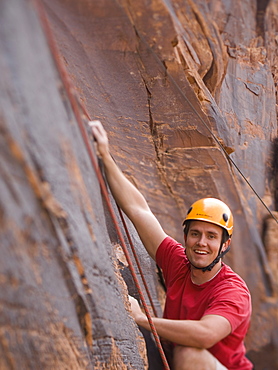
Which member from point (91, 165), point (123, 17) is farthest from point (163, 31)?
point (91, 165)

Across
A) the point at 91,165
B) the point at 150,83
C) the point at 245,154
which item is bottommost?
the point at 245,154

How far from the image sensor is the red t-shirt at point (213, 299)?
2.54 m

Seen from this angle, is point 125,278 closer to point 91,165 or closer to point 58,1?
point 91,165

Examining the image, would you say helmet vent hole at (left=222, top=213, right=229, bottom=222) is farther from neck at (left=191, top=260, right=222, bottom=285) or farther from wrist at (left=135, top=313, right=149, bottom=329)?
wrist at (left=135, top=313, right=149, bottom=329)

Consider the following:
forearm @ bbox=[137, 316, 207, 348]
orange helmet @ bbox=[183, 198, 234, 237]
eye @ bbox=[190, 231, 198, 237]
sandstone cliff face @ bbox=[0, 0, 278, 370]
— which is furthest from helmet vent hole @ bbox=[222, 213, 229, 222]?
forearm @ bbox=[137, 316, 207, 348]

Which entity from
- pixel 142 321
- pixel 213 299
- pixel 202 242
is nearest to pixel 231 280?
pixel 213 299

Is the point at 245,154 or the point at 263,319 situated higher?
the point at 245,154

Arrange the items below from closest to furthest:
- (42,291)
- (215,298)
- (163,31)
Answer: (42,291), (215,298), (163,31)

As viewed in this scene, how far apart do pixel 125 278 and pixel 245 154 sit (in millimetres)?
2185

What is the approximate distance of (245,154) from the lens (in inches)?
170

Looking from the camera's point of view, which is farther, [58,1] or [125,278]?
[125,278]

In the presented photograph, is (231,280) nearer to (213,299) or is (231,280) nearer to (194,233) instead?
(213,299)

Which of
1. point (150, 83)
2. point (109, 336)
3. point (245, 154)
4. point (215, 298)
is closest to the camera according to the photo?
point (109, 336)

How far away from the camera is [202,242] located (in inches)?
110
